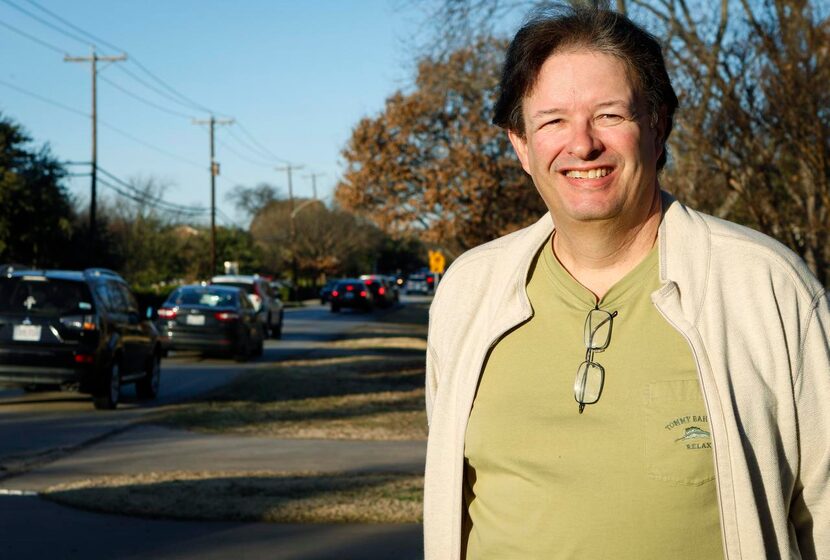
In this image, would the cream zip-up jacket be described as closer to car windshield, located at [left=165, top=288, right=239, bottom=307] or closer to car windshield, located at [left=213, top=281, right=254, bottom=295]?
car windshield, located at [left=165, top=288, right=239, bottom=307]

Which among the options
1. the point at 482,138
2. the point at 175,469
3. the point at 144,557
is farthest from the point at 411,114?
the point at 144,557

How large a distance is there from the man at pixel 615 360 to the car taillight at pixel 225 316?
21470mm

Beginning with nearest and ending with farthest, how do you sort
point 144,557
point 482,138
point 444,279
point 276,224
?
point 444,279, point 144,557, point 482,138, point 276,224

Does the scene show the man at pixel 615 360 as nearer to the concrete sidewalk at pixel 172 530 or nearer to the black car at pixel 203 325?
the concrete sidewalk at pixel 172 530

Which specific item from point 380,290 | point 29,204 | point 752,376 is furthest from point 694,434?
point 380,290

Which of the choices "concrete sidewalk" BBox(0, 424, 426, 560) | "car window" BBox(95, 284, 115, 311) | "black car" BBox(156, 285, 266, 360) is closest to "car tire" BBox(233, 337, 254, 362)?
"black car" BBox(156, 285, 266, 360)

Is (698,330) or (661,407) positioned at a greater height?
(698,330)

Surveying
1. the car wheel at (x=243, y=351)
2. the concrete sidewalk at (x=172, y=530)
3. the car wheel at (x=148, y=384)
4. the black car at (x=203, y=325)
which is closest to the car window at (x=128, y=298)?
the car wheel at (x=148, y=384)

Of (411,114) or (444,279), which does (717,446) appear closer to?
(444,279)

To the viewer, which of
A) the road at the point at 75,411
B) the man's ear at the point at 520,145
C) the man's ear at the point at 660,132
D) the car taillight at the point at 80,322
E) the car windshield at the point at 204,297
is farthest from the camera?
the car windshield at the point at 204,297

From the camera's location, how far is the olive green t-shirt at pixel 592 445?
2.55 m

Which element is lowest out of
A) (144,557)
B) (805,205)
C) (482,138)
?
(144,557)

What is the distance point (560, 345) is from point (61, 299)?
44.0ft

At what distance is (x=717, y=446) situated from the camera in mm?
2508
